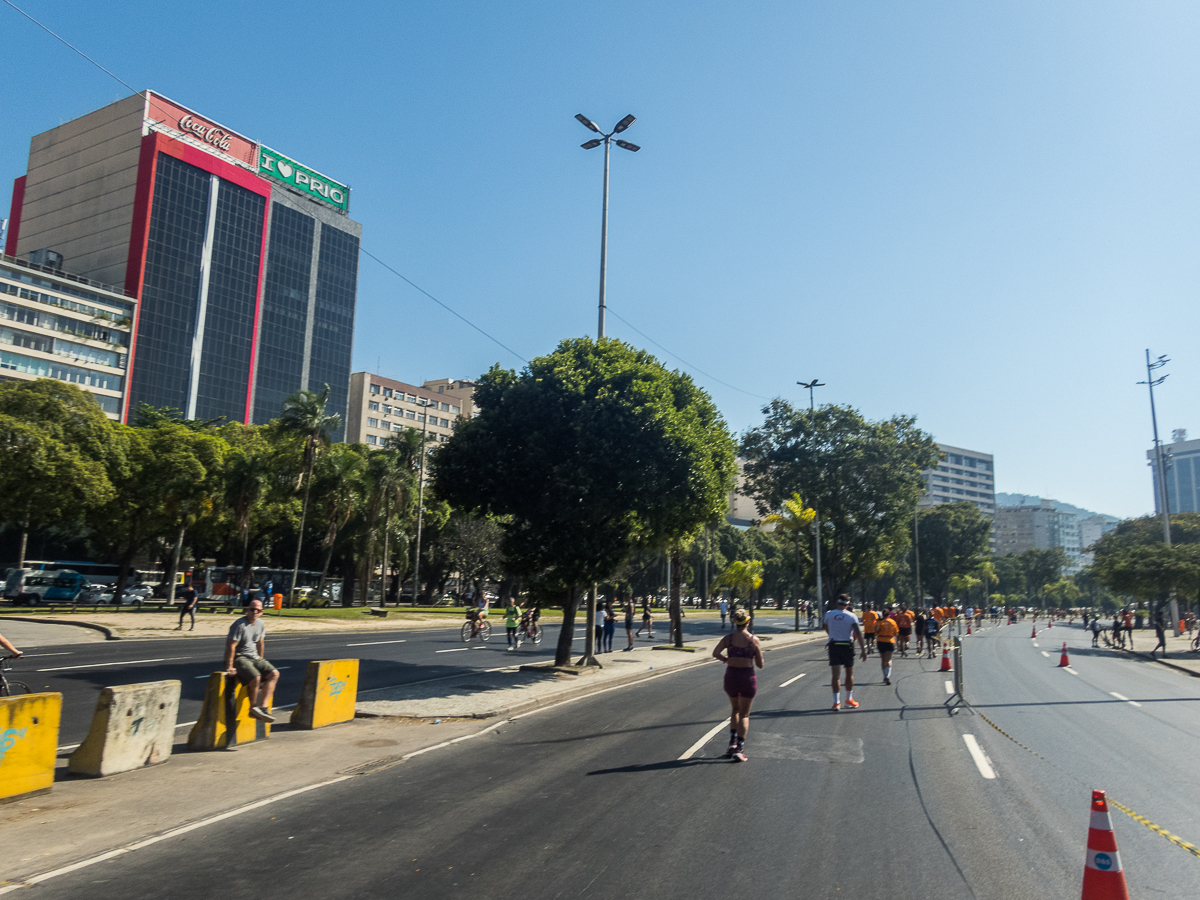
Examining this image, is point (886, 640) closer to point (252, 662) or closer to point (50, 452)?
point (252, 662)

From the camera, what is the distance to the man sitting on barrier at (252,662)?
378 inches

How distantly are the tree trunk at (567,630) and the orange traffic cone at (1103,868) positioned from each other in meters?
15.1

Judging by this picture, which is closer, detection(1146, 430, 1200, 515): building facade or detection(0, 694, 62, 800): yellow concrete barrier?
detection(0, 694, 62, 800): yellow concrete barrier

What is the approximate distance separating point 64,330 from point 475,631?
75.4 meters

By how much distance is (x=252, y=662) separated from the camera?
978 centimetres

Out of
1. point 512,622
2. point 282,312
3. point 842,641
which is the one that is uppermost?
point 282,312

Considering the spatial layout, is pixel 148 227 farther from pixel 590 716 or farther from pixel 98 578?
pixel 590 716

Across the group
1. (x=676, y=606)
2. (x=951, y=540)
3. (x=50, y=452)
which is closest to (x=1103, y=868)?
(x=676, y=606)

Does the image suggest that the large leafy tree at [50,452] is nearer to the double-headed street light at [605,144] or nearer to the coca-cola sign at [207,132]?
the double-headed street light at [605,144]

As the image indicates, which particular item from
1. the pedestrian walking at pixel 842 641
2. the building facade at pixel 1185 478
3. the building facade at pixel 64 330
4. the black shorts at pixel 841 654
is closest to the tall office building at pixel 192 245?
the building facade at pixel 64 330

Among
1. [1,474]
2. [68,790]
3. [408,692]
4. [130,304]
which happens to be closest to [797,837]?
[68,790]

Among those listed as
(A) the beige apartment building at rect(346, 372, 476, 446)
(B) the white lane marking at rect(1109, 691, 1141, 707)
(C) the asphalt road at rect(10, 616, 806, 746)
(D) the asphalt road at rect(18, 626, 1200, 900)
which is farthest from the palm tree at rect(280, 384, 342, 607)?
(A) the beige apartment building at rect(346, 372, 476, 446)

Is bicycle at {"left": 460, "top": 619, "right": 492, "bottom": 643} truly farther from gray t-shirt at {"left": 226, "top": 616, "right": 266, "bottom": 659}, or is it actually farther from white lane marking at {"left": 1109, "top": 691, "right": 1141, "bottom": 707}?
white lane marking at {"left": 1109, "top": 691, "right": 1141, "bottom": 707}

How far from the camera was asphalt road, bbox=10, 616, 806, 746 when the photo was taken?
13.0 meters
